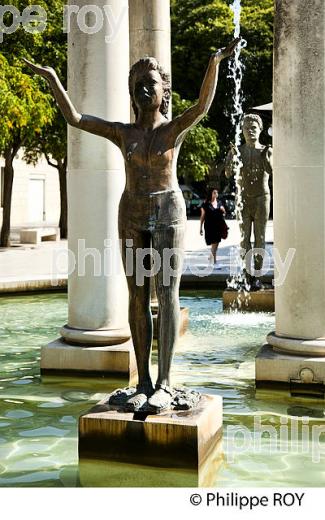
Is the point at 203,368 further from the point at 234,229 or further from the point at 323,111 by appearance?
the point at 234,229

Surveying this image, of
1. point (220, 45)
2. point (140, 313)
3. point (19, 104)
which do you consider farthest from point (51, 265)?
point (220, 45)

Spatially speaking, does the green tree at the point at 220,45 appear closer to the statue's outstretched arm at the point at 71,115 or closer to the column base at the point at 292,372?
the column base at the point at 292,372

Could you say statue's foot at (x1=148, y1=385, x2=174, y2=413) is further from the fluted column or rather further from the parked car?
the parked car

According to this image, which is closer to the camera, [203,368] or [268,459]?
[268,459]

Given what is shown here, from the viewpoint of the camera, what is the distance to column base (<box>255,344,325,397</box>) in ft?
26.0

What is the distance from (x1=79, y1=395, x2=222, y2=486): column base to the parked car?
5069 centimetres

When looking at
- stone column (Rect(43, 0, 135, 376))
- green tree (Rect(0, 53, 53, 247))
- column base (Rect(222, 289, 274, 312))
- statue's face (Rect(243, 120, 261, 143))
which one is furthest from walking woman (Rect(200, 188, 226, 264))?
stone column (Rect(43, 0, 135, 376))

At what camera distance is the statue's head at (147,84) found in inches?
232

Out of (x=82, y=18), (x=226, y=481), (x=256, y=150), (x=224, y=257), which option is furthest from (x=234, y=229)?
(x=226, y=481)

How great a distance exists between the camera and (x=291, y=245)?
813 cm

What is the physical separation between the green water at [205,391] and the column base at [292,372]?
127 millimetres

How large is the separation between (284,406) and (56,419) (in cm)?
201

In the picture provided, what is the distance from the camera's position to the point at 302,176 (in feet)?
26.4

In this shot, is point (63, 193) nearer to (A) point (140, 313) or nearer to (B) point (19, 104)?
(B) point (19, 104)
